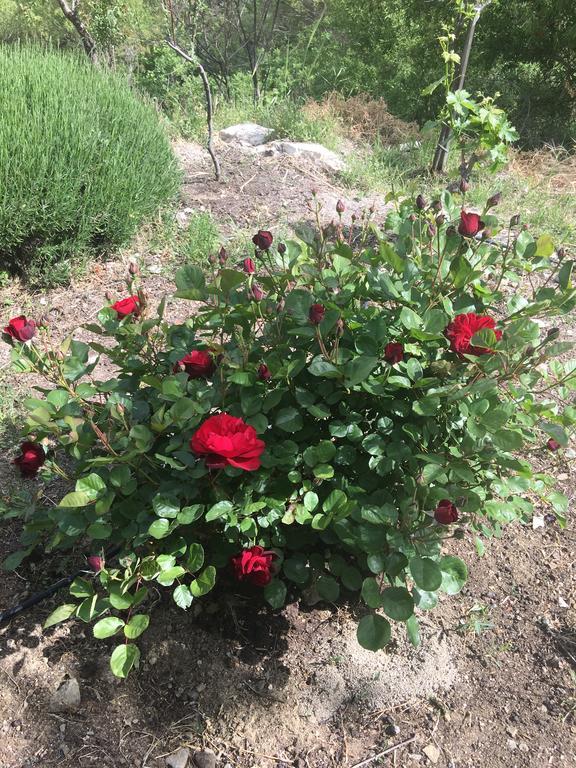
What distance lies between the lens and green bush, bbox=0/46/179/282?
10.4 ft

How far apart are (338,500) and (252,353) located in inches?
15.7

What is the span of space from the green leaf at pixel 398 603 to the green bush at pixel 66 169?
9.14ft

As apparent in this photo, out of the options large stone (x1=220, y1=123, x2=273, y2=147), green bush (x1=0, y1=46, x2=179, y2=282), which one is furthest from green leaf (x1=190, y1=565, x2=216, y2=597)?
large stone (x1=220, y1=123, x2=273, y2=147)

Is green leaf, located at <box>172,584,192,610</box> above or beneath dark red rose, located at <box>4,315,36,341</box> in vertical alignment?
beneath

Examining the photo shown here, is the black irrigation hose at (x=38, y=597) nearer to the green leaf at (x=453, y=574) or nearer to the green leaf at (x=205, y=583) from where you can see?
the green leaf at (x=205, y=583)

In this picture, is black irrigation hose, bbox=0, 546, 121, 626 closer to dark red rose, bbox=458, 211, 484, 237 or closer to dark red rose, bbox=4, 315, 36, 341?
dark red rose, bbox=4, 315, 36, 341

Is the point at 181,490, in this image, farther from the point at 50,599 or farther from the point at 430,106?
the point at 430,106

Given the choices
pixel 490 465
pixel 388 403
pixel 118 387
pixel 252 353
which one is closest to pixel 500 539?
pixel 490 465

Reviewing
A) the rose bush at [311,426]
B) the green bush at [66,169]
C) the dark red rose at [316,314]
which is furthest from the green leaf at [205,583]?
the green bush at [66,169]

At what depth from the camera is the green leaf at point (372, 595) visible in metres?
1.15

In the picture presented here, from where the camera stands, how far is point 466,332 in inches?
48.2

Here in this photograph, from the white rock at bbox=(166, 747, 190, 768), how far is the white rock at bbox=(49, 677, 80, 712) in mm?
264

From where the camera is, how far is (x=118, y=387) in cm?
147

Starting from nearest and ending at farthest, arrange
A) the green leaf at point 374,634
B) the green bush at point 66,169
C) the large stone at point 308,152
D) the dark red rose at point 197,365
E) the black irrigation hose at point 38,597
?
the green leaf at point 374,634
the dark red rose at point 197,365
the black irrigation hose at point 38,597
the green bush at point 66,169
the large stone at point 308,152
